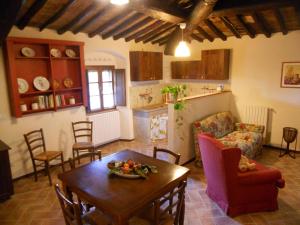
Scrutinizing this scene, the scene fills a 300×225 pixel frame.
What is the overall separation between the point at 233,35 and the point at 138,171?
475 cm

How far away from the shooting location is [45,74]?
440 centimetres

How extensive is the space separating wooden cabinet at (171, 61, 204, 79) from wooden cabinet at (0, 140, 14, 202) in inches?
192

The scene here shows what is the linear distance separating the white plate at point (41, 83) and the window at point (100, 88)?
4.33 feet

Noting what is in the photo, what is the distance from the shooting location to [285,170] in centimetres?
446

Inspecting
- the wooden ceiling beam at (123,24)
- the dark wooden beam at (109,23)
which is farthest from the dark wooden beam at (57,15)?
the wooden ceiling beam at (123,24)

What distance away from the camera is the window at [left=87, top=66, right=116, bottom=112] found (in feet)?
18.6

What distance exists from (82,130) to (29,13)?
A: 246 centimetres

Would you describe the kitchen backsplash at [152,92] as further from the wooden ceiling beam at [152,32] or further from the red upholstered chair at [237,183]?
the red upholstered chair at [237,183]

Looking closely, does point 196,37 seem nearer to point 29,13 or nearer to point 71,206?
point 29,13

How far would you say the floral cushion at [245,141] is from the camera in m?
4.47

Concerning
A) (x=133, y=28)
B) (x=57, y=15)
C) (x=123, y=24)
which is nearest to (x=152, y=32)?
(x=133, y=28)

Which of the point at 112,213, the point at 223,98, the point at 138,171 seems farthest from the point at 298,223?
the point at 223,98

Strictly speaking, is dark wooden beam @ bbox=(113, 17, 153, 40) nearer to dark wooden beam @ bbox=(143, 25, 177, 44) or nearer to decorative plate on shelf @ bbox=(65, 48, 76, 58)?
dark wooden beam @ bbox=(143, 25, 177, 44)

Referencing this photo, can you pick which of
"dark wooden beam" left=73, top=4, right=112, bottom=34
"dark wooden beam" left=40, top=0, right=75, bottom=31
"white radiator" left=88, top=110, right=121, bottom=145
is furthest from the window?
"dark wooden beam" left=40, top=0, right=75, bottom=31
